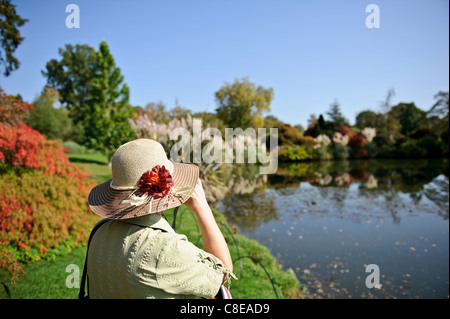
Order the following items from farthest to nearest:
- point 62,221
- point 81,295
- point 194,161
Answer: point 194,161, point 62,221, point 81,295

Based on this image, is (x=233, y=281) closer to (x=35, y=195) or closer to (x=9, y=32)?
(x=35, y=195)

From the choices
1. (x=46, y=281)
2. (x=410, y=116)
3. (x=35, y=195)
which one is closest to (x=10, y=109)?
(x=35, y=195)

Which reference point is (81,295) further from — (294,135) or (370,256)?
(294,135)

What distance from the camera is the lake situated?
15.6ft

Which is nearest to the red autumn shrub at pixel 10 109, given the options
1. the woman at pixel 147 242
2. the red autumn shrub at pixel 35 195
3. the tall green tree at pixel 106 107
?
the red autumn shrub at pixel 35 195

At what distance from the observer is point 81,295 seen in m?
1.26

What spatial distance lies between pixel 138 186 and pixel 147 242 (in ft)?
0.78

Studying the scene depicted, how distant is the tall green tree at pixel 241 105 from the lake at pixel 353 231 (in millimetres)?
16305

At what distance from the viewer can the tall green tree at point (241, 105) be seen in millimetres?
29050

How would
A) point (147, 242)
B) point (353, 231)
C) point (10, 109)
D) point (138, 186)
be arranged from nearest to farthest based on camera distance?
point (147, 242) → point (138, 186) → point (10, 109) → point (353, 231)

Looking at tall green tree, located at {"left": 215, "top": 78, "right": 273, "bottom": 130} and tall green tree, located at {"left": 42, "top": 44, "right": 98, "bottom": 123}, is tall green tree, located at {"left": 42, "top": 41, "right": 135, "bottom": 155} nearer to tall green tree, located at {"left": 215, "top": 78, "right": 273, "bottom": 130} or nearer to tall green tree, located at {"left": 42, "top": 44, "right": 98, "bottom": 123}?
tall green tree, located at {"left": 215, "top": 78, "right": 273, "bottom": 130}

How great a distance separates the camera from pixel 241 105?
29359 mm
